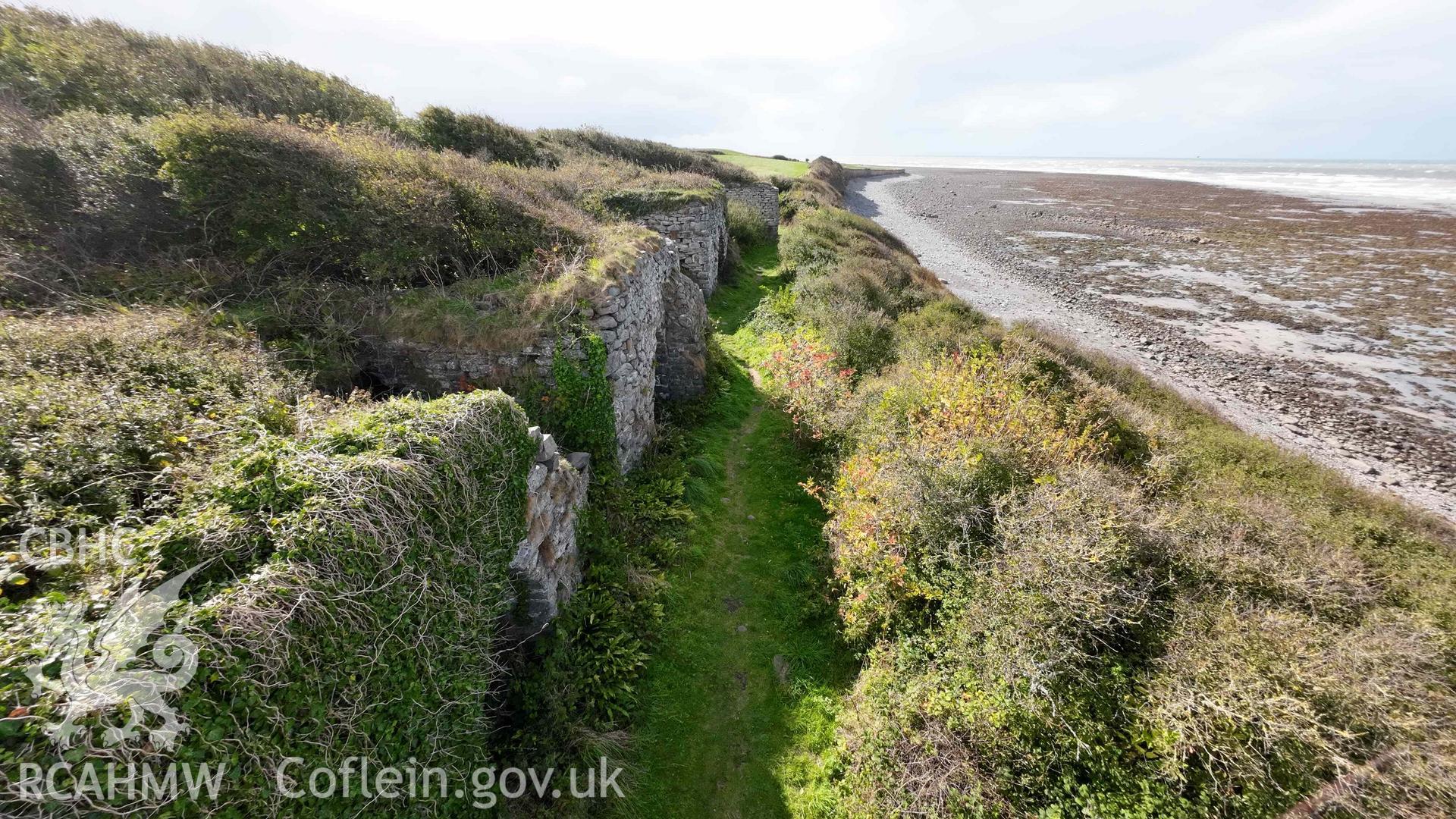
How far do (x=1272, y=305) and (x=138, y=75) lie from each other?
37.2 metres

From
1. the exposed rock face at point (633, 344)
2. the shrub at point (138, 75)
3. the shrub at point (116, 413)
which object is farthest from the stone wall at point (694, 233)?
the shrub at point (116, 413)

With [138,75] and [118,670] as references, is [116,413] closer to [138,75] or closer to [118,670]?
[118,670]

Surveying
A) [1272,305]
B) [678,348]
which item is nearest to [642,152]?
[678,348]

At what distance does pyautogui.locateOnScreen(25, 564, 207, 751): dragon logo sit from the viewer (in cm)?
259

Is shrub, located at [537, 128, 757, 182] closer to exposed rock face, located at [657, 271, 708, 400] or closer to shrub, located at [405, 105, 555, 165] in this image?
shrub, located at [405, 105, 555, 165]

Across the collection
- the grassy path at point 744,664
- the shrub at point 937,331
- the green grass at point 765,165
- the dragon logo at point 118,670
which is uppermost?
the green grass at point 765,165

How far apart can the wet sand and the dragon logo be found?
2027 cm

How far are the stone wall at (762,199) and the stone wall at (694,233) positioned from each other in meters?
10.9

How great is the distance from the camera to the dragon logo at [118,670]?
8.48ft

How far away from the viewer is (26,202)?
6.82m

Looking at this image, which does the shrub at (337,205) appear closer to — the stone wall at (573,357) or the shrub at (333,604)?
the stone wall at (573,357)

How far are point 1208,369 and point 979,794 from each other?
18.9 meters

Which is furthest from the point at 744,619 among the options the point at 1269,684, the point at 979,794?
the point at 1269,684

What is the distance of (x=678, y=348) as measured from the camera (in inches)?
495
